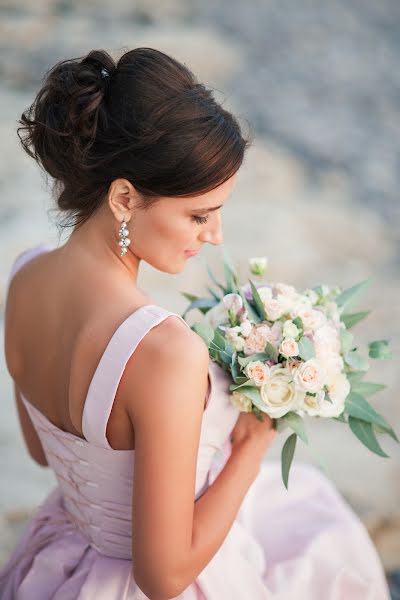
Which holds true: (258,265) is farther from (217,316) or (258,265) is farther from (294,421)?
(294,421)

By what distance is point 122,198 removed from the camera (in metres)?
1.62

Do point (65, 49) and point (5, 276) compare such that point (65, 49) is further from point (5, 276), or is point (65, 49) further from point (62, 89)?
point (62, 89)

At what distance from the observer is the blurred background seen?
379 centimetres

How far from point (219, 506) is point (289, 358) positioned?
0.38 metres

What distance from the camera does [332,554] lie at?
2045 millimetres

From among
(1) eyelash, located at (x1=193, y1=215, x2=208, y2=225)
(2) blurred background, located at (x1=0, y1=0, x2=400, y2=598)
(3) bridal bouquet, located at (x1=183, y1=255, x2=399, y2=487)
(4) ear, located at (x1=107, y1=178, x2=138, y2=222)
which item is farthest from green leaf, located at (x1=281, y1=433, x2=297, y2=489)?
(2) blurred background, located at (x1=0, y1=0, x2=400, y2=598)

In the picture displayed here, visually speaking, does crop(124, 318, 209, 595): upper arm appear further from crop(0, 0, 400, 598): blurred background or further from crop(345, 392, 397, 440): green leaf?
crop(0, 0, 400, 598): blurred background

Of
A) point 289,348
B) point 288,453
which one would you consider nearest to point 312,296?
point 289,348

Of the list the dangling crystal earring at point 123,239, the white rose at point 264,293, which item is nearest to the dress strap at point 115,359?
the dangling crystal earring at point 123,239

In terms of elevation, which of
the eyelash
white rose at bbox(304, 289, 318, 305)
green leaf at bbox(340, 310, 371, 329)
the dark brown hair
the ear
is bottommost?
green leaf at bbox(340, 310, 371, 329)

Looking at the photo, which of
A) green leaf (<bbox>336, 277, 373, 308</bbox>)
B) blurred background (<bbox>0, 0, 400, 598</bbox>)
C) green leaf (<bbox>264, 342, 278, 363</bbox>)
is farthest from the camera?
blurred background (<bbox>0, 0, 400, 598</bbox>)

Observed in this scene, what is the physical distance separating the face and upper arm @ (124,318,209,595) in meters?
0.26

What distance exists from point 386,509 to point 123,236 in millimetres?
2317

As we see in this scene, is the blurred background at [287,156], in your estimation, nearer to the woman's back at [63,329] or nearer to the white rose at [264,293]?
the woman's back at [63,329]
